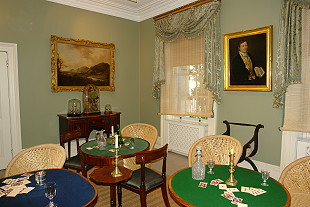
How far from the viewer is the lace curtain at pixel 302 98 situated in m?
3.10

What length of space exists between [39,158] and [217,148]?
2072 mm

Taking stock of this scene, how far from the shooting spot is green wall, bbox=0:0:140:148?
4125 mm

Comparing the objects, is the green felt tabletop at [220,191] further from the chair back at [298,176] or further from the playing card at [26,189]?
the playing card at [26,189]

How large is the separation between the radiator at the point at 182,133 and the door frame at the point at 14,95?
10.0 ft

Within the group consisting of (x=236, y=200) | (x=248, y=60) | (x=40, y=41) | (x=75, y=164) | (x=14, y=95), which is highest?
(x=40, y=41)

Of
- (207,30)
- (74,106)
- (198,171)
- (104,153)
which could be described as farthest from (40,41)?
(198,171)

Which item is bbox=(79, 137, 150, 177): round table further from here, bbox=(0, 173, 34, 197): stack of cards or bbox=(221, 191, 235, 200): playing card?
bbox=(221, 191, 235, 200): playing card

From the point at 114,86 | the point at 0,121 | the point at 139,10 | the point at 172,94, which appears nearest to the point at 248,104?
the point at 172,94

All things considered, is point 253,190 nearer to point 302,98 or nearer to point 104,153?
point 104,153

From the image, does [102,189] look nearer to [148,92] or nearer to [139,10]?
[148,92]

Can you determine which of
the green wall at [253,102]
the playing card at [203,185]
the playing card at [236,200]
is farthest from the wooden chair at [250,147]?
the playing card at [236,200]

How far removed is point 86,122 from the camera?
448 cm

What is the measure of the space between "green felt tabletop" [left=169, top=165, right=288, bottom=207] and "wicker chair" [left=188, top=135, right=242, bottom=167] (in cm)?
57

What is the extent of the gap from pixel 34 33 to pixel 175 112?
129 inches
